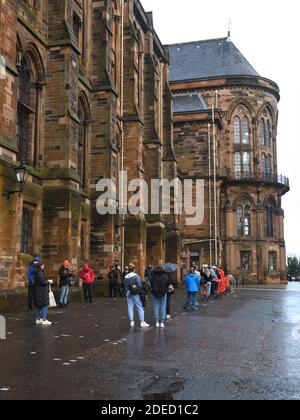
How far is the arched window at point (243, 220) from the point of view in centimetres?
5059

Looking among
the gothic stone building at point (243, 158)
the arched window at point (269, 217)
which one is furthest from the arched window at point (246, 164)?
the arched window at point (269, 217)

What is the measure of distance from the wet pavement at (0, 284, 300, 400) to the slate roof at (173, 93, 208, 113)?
35.9 metres

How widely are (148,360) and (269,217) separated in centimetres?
4645

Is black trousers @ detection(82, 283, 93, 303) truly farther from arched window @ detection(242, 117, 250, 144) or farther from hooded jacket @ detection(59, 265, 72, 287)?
arched window @ detection(242, 117, 250, 144)

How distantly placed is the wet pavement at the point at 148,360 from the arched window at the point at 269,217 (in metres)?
39.9

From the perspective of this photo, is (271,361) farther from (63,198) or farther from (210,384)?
(63,198)

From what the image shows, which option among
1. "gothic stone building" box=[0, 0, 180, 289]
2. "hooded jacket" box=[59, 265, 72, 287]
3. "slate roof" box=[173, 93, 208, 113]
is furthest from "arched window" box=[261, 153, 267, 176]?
"hooded jacket" box=[59, 265, 72, 287]

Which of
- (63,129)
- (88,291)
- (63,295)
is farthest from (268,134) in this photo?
(63,295)

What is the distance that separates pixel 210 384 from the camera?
6066 millimetres

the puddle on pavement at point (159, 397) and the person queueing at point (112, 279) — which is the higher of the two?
the person queueing at point (112, 279)

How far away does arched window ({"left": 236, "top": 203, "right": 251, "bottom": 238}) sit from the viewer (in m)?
50.6

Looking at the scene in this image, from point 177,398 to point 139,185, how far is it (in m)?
22.9

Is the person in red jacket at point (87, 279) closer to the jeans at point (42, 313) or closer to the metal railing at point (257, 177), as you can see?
the jeans at point (42, 313)
